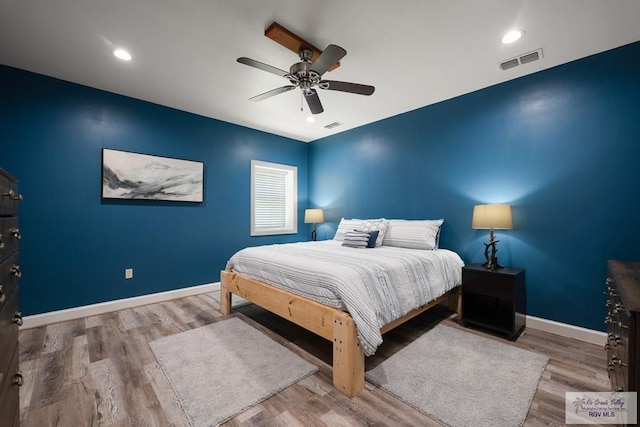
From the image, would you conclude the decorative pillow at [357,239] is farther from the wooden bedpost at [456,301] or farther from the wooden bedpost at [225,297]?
the wooden bedpost at [225,297]

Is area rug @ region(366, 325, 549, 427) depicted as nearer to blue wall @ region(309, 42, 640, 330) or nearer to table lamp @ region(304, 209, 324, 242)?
blue wall @ region(309, 42, 640, 330)

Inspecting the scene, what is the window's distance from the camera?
473 centimetres

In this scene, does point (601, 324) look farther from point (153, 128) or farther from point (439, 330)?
point (153, 128)

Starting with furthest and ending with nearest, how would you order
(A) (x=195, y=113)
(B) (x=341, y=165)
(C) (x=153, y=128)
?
(B) (x=341, y=165) → (A) (x=195, y=113) → (C) (x=153, y=128)

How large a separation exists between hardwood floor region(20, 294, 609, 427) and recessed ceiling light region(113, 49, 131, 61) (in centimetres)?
267

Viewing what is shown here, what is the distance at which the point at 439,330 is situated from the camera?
2725mm

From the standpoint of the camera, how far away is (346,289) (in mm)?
1886

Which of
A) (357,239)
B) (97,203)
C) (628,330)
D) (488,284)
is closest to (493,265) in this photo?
(488,284)

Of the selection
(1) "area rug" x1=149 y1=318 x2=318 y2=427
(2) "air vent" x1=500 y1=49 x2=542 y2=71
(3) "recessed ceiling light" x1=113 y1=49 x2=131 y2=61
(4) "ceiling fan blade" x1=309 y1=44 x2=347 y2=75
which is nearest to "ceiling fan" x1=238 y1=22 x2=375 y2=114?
(4) "ceiling fan blade" x1=309 y1=44 x2=347 y2=75

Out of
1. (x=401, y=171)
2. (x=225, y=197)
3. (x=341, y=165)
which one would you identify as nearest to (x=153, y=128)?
(x=225, y=197)

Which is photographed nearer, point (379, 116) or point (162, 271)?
point (162, 271)

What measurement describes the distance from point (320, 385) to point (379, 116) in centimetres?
361

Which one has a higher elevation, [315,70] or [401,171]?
[315,70]

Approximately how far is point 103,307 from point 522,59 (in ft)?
17.2
